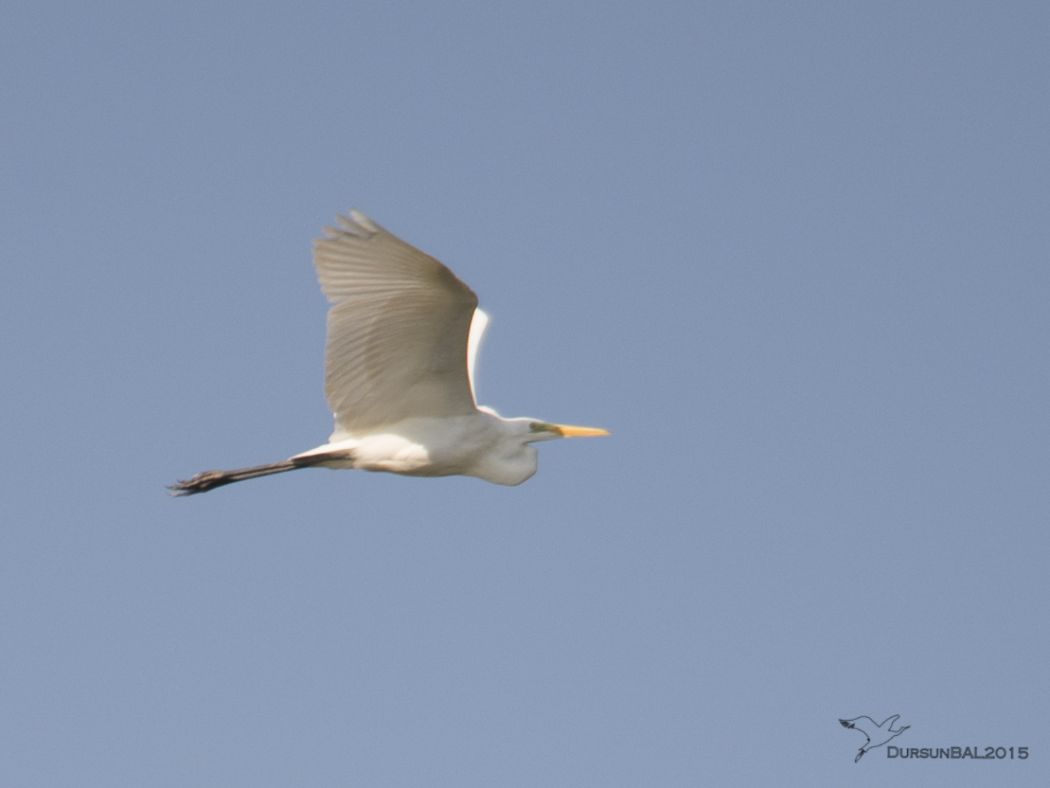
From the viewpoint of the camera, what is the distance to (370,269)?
472 inches

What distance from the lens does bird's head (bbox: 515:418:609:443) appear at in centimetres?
1385

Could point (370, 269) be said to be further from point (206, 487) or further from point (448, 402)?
point (206, 487)

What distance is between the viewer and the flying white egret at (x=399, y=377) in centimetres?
1195

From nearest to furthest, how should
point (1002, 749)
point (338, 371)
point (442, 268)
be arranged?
point (442, 268) < point (338, 371) < point (1002, 749)

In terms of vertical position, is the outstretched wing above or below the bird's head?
above

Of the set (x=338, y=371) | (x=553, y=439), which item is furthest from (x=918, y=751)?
(x=338, y=371)

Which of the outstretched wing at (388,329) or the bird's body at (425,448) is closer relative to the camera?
the outstretched wing at (388,329)

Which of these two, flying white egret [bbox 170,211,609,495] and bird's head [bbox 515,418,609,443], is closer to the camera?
flying white egret [bbox 170,211,609,495]

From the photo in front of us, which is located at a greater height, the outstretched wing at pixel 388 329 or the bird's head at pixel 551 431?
the outstretched wing at pixel 388 329

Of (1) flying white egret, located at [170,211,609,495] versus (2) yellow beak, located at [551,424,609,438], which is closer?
(1) flying white egret, located at [170,211,609,495]

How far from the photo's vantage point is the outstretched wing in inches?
468

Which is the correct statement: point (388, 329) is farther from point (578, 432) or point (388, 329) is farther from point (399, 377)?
point (578, 432)

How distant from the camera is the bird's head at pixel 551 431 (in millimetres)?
13852

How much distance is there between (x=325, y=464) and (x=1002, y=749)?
598 cm
